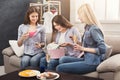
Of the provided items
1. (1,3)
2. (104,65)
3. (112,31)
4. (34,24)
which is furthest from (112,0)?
(1,3)

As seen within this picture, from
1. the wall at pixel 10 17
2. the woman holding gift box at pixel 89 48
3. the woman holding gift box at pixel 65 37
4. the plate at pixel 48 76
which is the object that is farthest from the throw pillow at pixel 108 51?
the wall at pixel 10 17

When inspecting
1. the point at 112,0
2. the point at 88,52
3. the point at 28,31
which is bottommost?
the point at 88,52

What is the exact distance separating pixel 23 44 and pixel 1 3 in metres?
1.21

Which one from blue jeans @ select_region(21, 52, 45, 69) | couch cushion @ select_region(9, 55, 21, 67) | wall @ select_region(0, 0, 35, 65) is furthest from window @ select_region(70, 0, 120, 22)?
couch cushion @ select_region(9, 55, 21, 67)

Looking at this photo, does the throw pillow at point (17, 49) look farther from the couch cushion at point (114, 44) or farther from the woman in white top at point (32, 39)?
the couch cushion at point (114, 44)

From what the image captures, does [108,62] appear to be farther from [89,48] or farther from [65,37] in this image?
[65,37]

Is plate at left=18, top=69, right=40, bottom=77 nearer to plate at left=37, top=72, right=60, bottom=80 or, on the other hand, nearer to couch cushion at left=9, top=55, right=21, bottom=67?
plate at left=37, top=72, right=60, bottom=80

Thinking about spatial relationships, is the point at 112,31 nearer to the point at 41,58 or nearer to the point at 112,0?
the point at 112,0

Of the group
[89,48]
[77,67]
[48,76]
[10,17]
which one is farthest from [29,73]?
[10,17]

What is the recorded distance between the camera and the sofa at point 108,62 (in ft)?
7.91

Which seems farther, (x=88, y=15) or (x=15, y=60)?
(x=15, y=60)

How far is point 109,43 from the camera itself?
2994mm

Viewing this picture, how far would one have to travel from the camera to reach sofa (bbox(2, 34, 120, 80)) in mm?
2410

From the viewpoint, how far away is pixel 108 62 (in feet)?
8.11
